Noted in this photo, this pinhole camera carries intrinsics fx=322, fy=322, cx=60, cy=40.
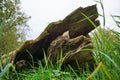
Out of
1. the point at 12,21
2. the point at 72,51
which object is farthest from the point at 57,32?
the point at 12,21

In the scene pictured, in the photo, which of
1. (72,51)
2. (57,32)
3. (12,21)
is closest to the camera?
(72,51)

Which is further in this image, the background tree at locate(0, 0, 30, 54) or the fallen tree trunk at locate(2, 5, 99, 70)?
the background tree at locate(0, 0, 30, 54)

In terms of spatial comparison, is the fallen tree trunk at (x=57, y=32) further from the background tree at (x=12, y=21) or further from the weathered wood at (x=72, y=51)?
the background tree at (x=12, y=21)

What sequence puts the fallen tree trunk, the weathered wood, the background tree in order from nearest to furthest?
the weathered wood
the fallen tree trunk
the background tree

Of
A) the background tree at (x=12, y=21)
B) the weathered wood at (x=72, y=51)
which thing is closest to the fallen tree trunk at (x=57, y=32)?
the weathered wood at (x=72, y=51)

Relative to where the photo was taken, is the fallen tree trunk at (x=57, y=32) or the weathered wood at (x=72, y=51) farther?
the fallen tree trunk at (x=57, y=32)

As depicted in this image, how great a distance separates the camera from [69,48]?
464cm

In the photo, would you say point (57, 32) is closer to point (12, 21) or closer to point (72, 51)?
point (72, 51)

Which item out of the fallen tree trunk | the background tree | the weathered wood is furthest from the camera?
the background tree

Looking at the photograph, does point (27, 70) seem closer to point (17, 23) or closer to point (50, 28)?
point (50, 28)

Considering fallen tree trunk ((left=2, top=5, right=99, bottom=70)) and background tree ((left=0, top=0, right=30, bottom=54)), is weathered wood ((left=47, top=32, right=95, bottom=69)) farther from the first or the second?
background tree ((left=0, top=0, right=30, bottom=54))

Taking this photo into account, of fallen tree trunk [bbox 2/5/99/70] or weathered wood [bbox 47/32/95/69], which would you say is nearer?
weathered wood [bbox 47/32/95/69]

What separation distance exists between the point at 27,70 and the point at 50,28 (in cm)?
76

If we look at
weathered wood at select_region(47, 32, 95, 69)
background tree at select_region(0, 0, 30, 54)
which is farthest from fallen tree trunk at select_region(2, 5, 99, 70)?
background tree at select_region(0, 0, 30, 54)
